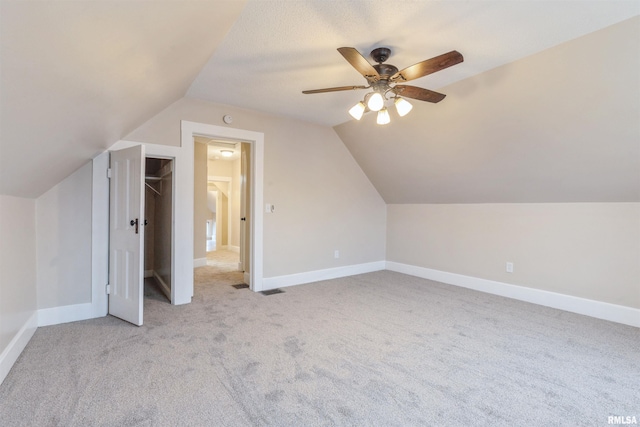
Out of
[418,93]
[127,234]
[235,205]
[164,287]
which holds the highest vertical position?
[418,93]

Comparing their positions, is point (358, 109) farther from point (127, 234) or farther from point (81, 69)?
point (127, 234)

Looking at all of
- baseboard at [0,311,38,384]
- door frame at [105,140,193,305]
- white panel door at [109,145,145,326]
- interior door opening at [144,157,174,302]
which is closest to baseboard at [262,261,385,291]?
door frame at [105,140,193,305]

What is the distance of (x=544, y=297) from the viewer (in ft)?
12.1

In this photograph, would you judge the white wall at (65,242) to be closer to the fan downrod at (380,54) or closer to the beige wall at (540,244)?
the fan downrod at (380,54)

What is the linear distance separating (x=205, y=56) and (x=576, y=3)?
263 centimetres

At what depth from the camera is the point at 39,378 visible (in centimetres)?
201

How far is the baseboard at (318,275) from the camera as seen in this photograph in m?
4.31

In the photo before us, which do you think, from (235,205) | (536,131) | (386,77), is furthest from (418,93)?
(235,205)

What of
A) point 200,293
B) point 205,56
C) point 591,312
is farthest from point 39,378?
point 591,312

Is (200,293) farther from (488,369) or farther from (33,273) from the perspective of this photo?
(488,369)

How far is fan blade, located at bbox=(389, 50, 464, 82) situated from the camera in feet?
6.53

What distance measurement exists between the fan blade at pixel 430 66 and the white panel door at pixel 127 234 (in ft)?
8.04

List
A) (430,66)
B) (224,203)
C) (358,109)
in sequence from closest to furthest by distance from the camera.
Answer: (430,66) → (358,109) → (224,203)

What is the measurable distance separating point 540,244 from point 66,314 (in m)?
5.30
